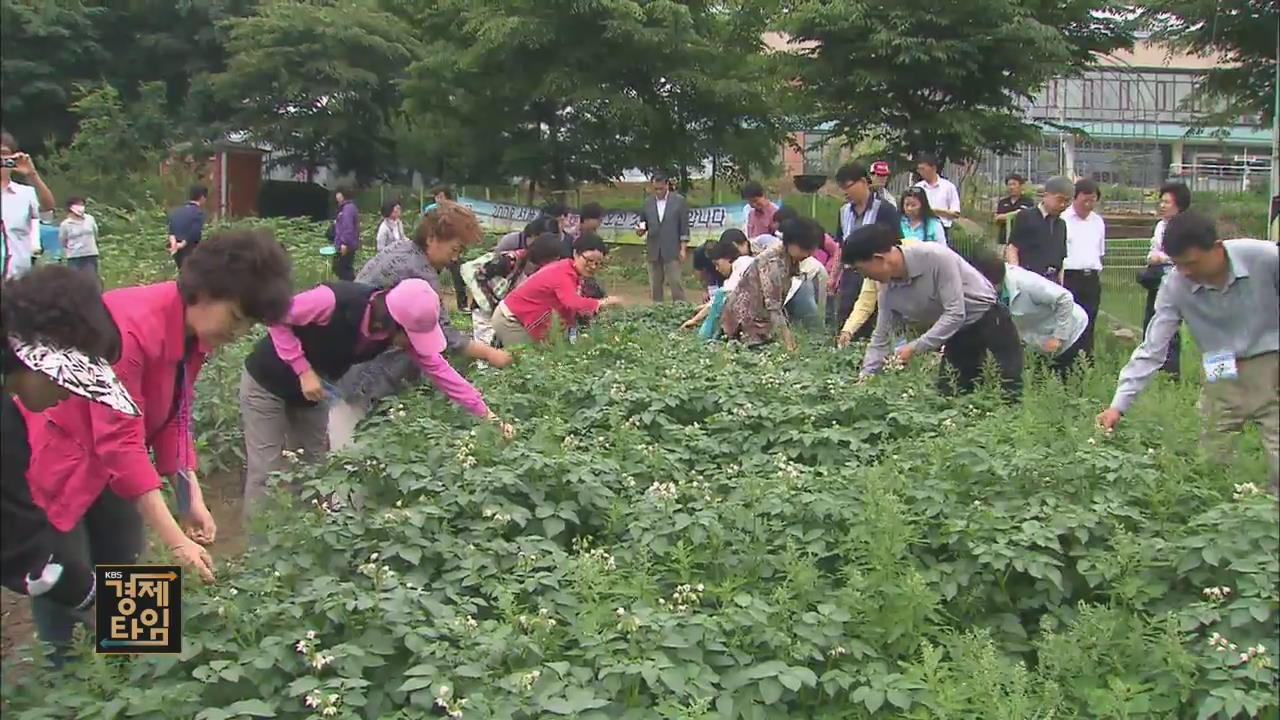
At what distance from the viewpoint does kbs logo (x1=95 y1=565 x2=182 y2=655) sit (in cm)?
277

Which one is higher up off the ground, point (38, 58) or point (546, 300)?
point (38, 58)

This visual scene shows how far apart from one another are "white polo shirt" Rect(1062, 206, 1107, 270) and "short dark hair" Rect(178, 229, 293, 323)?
6.82 metres

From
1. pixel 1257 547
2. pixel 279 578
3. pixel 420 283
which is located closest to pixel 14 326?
pixel 279 578

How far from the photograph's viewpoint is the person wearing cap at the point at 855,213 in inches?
341

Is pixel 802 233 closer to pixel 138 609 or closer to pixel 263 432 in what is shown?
pixel 263 432

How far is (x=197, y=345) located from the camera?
3.33 metres

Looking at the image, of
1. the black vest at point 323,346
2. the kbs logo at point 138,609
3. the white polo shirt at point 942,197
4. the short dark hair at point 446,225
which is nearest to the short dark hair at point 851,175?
the white polo shirt at point 942,197

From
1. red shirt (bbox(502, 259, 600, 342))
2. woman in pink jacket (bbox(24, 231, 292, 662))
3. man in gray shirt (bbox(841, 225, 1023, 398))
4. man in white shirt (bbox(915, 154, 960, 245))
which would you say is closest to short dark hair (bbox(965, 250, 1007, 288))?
man in gray shirt (bbox(841, 225, 1023, 398))

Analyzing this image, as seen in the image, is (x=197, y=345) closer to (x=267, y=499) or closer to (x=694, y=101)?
(x=267, y=499)

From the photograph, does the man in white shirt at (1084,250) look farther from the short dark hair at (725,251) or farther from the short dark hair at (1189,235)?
the short dark hair at (1189,235)

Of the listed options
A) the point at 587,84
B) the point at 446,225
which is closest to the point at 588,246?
the point at 446,225

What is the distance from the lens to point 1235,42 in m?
4.98

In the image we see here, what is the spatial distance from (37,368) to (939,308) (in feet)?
14.6

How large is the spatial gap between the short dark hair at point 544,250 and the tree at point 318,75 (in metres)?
12.9
